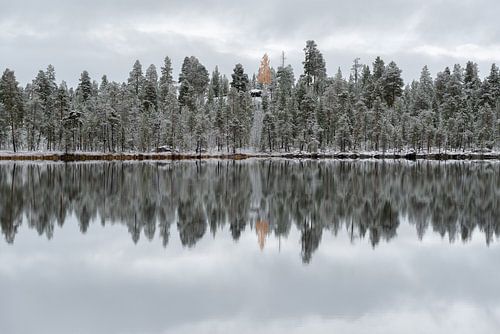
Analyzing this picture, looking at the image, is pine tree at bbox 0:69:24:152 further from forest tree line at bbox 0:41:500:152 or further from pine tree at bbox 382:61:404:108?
pine tree at bbox 382:61:404:108

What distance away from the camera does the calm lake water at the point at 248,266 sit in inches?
542

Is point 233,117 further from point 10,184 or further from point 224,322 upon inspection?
point 224,322

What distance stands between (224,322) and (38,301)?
19.6 ft

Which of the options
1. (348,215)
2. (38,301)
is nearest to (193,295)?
(38,301)

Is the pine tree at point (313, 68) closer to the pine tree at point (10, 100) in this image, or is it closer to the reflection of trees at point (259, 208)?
Result: the pine tree at point (10, 100)

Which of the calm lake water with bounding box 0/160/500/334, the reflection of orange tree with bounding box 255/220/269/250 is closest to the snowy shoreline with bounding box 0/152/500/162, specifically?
the calm lake water with bounding box 0/160/500/334

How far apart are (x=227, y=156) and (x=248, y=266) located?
404ft

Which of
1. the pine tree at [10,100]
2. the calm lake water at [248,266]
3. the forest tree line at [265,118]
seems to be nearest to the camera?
the calm lake water at [248,266]

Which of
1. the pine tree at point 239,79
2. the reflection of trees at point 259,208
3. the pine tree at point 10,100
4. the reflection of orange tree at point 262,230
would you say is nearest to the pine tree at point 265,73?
the pine tree at point 239,79

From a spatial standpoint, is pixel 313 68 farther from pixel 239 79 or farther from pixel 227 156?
pixel 227 156

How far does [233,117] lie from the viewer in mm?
148250

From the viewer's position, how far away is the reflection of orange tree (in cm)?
2405

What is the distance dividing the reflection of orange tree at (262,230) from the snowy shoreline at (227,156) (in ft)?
331

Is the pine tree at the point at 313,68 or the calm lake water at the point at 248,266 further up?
the pine tree at the point at 313,68
